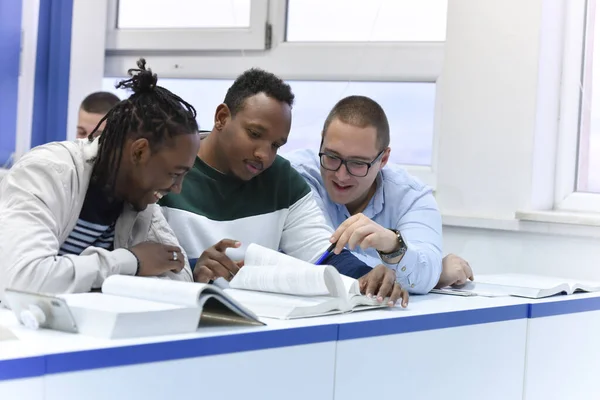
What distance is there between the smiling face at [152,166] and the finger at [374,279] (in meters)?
0.42

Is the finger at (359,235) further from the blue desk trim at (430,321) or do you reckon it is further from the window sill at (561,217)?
the window sill at (561,217)

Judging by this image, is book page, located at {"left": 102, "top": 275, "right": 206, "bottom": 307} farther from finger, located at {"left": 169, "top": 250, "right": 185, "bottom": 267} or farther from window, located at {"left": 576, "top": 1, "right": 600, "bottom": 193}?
window, located at {"left": 576, "top": 1, "right": 600, "bottom": 193}

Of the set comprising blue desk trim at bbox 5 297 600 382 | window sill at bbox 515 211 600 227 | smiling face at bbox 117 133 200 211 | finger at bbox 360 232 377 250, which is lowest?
blue desk trim at bbox 5 297 600 382

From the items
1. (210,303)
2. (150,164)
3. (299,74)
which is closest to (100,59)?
(299,74)

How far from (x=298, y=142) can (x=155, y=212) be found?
62.3 inches

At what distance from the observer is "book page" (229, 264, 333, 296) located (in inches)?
63.3

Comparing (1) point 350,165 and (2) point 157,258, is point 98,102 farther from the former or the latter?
(2) point 157,258

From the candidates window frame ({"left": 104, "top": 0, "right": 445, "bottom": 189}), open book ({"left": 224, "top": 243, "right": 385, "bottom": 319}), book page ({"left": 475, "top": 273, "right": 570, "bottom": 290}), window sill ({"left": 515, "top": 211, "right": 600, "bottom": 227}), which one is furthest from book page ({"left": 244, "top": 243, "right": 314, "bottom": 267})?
window frame ({"left": 104, "top": 0, "right": 445, "bottom": 189})

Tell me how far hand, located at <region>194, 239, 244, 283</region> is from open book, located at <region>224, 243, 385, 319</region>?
0.09 metres

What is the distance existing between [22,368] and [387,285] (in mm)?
872

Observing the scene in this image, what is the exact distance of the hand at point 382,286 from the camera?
5.70ft

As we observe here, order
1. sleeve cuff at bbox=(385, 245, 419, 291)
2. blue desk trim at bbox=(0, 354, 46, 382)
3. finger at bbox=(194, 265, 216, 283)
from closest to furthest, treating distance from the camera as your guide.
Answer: blue desk trim at bbox=(0, 354, 46, 382) < finger at bbox=(194, 265, 216, 283) < sleeve cuff at bbox=(385, 245, 419, 291)

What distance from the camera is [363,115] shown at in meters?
2.35

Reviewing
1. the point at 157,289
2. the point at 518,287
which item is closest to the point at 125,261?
the point at 157,289
